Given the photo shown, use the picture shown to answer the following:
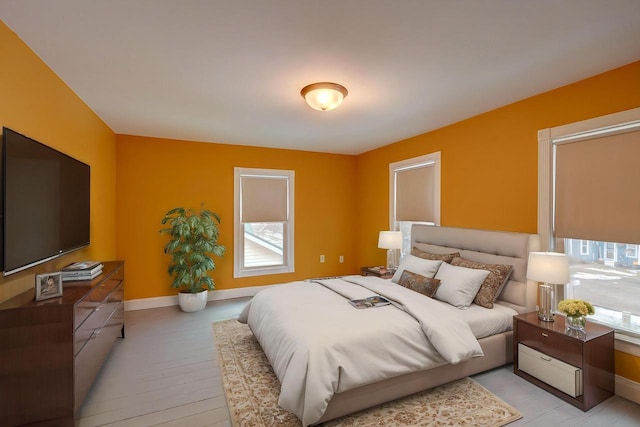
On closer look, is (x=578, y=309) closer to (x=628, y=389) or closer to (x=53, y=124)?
(x=628, y=389)

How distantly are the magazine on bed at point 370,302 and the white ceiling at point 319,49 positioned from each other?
1.93 metres

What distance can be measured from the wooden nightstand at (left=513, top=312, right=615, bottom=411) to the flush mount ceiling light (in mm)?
2497

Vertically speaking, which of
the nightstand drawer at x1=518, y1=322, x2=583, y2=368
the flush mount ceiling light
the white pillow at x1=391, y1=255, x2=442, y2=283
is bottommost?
the nightstand drawer at x1=518, y1=322, x2=583, y2=368

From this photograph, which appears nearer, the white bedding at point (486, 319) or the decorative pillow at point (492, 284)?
the white bedding at point (486, 319)

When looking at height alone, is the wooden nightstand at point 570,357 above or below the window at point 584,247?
below

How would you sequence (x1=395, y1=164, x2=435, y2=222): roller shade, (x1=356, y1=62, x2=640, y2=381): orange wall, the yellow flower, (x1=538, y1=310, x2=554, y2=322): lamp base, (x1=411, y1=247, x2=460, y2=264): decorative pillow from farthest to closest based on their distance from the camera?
1. (x1=395, y1=164, x2=435, y2=222): roller shade
2. (x1=411, y1=247, x2=460, y2=264): decorative pillow
3. (x1=538, y1=310, x2=554, y2=322): lamp base
4. (x1=356, y1=62, x2=640, y2=381): orange wall
5. the yellow flower

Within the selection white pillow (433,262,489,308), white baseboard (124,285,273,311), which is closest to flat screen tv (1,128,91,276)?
white baseboard (124,285,273,311)

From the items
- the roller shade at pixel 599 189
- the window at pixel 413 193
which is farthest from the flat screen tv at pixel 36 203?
the roller shade at pixel 599 189

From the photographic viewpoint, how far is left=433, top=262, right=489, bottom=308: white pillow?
111 inches

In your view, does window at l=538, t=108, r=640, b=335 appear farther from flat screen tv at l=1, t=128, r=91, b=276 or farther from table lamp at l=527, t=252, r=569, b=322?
flat screen tv at l=1, t=128, r=91, b=276

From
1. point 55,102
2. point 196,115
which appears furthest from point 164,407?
point 196,115

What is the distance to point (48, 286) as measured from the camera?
192 centimetres

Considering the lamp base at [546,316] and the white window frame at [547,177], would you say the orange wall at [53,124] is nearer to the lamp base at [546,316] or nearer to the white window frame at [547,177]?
the lamp base at [546,316]

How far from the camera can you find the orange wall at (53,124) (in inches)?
75.0
